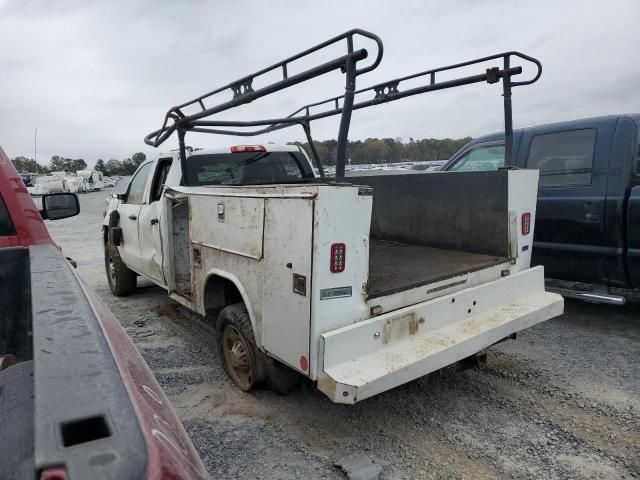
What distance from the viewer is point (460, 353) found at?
3.03 m

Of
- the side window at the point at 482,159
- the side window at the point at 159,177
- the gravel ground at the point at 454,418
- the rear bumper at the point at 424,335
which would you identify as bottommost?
the gravel ground at the point at 454,418

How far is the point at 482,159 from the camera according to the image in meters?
6.01

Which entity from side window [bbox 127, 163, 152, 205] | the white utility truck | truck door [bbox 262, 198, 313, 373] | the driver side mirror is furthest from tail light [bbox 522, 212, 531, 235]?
side window [bbox 127, 163, 152, 205]

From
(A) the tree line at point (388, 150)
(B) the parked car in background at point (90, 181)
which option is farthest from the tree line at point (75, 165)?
(A) the tree line at point (388, 150)

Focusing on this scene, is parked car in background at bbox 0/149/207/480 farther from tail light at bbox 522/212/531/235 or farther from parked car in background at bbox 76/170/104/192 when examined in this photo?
parked car in background at bbox 76/170/104/192

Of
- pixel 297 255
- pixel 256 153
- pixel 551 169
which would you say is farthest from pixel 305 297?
pixel 551 169

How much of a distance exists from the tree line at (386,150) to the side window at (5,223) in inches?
76.7

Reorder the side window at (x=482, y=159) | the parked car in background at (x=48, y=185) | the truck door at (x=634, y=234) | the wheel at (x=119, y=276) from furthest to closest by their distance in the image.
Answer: the parked car in background at (x=48, y=185), the wheel at (x=119, y=276), the side window at (x=482, y=159), the truck door at (x=634, y=234)

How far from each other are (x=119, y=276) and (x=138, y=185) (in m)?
1.41

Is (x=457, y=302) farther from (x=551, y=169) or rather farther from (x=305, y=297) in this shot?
(x=551, y=169)

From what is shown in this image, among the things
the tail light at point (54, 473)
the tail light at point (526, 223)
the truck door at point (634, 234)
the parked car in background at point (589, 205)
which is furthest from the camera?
the parked car in background at point (589, 205)

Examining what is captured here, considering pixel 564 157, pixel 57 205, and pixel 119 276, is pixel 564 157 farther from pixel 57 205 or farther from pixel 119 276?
pixel 119 276

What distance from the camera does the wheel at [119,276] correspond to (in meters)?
6.54

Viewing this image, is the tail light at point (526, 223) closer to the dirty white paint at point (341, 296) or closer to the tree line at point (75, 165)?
the dirty white paint at point (341, 296)
